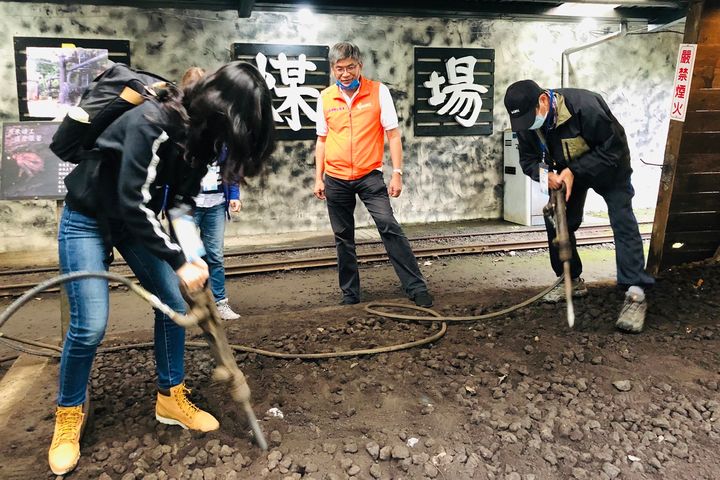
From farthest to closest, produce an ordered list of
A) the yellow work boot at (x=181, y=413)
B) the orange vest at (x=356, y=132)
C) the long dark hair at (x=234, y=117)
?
the orange vest at (x=356, y=132), the yellow work boot at (x=181, y=413), the long dark hair at (x=234, y=117)

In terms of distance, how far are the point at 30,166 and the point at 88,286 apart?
7.20 ft

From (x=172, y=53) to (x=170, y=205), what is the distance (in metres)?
6.21

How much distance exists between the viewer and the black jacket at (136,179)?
6.19 feet

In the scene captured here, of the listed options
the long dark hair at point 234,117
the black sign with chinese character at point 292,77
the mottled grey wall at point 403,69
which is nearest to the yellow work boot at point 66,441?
the long dark hair at point 234,117

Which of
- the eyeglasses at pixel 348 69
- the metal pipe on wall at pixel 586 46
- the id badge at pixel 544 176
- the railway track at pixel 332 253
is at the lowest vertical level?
the railway track at pixel 332 253

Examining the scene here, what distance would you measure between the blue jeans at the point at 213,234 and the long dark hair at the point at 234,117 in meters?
2.16

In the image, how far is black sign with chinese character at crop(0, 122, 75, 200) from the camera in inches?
145

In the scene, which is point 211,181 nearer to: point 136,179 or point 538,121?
point 136,179

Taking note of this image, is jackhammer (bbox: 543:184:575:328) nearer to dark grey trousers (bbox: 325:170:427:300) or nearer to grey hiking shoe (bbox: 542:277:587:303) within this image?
grey hiking shoe (bbox: 542:277:587:303)

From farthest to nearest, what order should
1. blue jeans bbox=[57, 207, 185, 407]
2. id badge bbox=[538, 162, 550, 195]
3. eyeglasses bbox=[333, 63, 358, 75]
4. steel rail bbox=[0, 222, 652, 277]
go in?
steel rail bbox=[0, 222, 652, 277]
eyeglasses bbox=[333, 63, 358, 75]
id badge bbox=[538, 162, 550, 195]
blue jeans bbox=[57, 207, 185, 407]

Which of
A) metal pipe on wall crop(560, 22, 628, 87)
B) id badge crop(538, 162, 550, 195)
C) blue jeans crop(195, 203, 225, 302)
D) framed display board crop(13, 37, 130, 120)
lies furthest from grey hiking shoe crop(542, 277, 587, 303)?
framed display board crop(13, 37, 130, 120)

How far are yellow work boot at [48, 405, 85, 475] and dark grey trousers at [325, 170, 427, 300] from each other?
7.81ft

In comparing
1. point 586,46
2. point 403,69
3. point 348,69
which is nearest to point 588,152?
point 348,69

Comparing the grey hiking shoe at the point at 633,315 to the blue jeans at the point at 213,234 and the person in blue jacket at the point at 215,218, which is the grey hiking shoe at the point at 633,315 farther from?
the blue jeans at the point at 213,234
